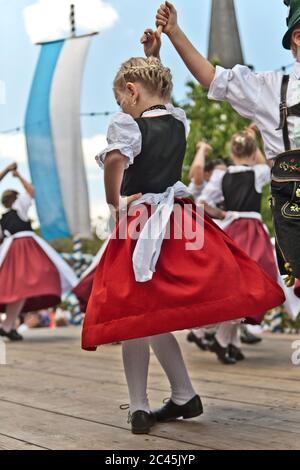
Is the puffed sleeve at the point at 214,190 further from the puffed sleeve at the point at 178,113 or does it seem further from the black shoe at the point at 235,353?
the puffed sleeve at the point at 178,113

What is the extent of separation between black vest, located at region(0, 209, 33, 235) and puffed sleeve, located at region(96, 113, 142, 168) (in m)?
3.64

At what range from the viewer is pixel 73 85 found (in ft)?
32.1

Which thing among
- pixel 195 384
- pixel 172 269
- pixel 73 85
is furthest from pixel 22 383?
pixel 73 85

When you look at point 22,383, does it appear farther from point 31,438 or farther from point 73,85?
point 73,85

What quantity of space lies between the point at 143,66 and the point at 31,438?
116cm

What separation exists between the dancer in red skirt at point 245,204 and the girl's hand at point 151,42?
5.88ft

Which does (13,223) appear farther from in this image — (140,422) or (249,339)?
(140,422)

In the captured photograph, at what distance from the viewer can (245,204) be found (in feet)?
13.6

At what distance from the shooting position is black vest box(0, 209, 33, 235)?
5.63 meters

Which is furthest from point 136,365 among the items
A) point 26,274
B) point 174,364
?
point 26,274

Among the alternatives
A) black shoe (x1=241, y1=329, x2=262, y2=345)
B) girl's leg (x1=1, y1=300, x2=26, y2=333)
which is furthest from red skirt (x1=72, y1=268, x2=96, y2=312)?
black shoe (x1=241, y1=329, x2=262, y2=345)

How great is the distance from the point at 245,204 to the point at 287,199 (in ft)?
6.91

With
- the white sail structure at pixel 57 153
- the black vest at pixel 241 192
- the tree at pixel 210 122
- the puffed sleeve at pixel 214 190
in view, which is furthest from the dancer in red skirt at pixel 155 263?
the tree at pixel 210 122
